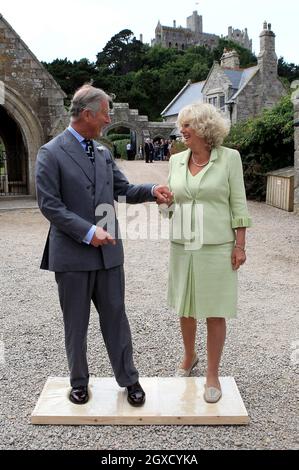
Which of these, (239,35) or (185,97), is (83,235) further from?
(239,35)

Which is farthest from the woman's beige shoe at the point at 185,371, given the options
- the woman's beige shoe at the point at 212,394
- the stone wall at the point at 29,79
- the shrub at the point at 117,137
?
the shrub at the point at 117,137

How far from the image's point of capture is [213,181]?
3.03 meters

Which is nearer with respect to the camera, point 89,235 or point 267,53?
point 89,235

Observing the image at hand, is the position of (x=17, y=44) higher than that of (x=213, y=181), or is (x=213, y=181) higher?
(x=17, y=44)

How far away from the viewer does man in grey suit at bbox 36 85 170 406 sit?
280cm

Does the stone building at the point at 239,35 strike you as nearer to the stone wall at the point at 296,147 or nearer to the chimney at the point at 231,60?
the chimney at the point at 231,60

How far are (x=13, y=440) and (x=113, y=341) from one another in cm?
81

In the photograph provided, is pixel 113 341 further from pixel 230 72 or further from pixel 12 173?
pixel 230 72

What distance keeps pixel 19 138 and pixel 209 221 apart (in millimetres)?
15058

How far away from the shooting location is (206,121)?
2.98 m

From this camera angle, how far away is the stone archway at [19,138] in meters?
13.3

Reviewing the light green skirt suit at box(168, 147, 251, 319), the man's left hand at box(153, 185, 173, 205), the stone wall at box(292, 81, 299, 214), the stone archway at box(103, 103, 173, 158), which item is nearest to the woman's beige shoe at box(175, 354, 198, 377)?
the light green skirt suit at box(168, 147, 251, 319)

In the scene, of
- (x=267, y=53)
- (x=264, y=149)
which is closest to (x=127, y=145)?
(x=267, y=53)
